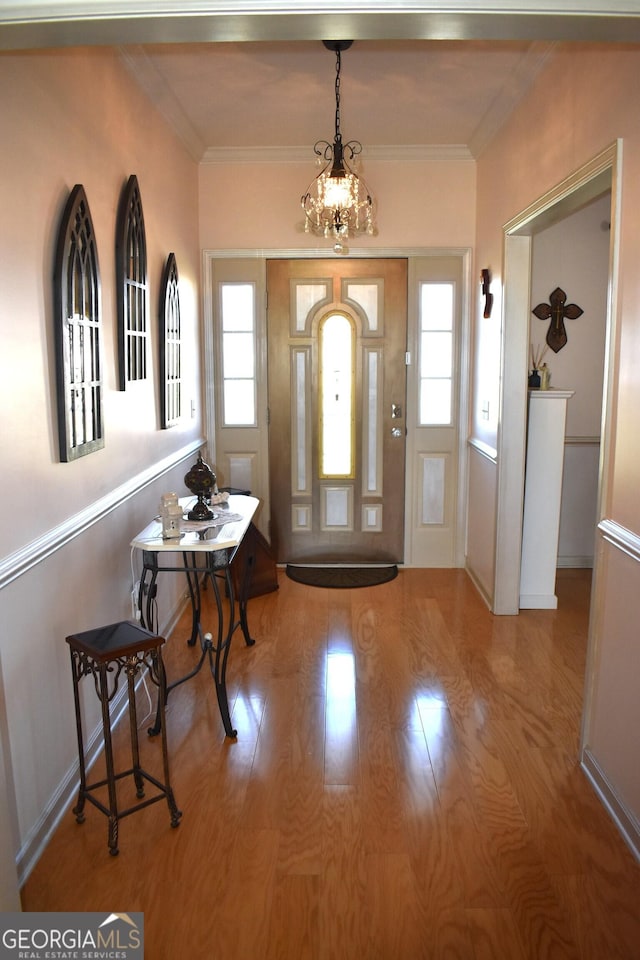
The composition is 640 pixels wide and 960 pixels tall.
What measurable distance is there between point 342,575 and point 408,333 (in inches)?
67.8

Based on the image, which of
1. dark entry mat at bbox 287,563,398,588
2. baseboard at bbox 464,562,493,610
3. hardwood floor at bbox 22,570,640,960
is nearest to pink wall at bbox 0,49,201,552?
hardwood floor at bbox 22,570,640,960

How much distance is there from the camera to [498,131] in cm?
430

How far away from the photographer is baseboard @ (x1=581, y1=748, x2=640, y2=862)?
7.66 ft

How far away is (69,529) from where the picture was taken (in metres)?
2.56

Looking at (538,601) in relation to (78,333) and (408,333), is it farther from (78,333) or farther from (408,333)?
(78,333)

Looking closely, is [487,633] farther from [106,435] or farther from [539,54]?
[539,54]

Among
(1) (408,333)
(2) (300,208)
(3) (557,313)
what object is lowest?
(1) (408,333)

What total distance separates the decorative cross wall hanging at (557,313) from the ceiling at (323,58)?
1066 millimetres

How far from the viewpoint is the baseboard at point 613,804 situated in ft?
7.66

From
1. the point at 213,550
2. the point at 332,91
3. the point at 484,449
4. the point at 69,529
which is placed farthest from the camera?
the point at 484,449

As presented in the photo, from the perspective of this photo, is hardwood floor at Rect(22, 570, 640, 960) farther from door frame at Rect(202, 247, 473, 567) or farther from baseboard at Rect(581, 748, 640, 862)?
door frame at Rect(202, 247, 473, 567)

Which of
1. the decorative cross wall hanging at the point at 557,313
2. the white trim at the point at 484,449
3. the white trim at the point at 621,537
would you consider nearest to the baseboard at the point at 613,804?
the white trim at the point at 621,537

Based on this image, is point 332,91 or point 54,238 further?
point 332,91

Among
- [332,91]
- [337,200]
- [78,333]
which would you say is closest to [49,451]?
[78,333]
